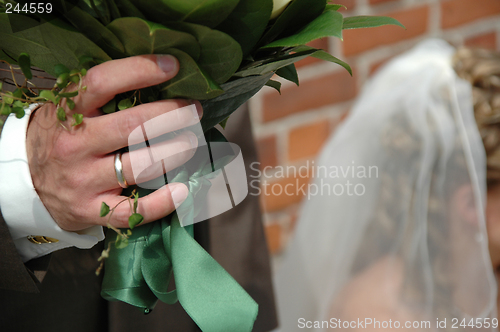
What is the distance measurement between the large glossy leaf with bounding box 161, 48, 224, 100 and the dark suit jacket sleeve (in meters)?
0.17

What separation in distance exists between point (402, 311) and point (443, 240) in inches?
5.8

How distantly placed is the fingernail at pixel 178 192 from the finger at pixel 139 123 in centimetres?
4

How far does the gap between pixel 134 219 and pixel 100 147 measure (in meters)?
0.05

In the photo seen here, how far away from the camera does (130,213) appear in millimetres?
274

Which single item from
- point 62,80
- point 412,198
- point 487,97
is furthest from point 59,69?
point 487,97

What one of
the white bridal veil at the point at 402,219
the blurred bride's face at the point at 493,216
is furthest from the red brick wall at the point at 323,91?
the blurred bride's face at the point at 493,216

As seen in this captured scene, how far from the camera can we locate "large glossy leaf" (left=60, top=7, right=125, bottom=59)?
0.74ft

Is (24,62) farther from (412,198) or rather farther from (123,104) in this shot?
(412,198)

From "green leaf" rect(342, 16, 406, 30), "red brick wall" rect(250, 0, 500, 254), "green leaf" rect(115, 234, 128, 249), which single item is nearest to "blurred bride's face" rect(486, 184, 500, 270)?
"red brick wall" rect(250, 0, 500, 254)

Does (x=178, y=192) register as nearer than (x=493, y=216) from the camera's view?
Yes

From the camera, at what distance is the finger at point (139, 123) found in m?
0.25

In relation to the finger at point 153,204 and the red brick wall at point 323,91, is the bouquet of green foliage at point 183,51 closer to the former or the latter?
the finger at point 153,204

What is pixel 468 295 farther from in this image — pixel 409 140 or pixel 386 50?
pixel 386 50

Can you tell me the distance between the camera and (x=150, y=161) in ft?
0.85
